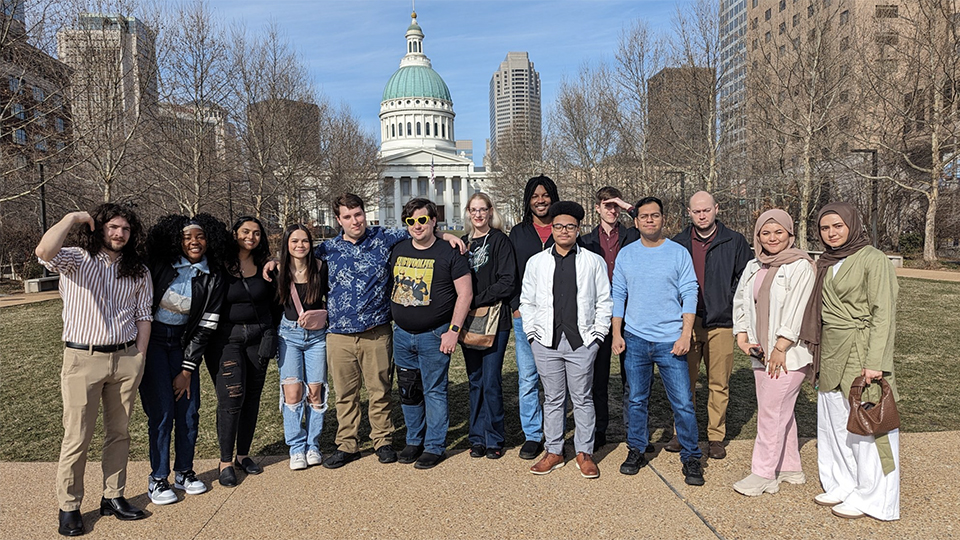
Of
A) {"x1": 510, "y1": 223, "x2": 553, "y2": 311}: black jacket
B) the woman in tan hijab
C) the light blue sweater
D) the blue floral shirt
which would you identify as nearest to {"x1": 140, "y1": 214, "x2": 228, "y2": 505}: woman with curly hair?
the blue floral shirt

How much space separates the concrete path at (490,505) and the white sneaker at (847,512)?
41 millimetres

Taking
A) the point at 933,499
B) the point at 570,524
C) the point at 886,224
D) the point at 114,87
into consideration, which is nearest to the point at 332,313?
the point at 570,524

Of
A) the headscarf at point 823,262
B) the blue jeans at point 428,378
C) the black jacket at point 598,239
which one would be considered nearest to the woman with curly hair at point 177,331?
the blue jeans at point 428,378

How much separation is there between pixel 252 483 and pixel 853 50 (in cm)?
2890

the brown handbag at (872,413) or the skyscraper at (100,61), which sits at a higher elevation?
the skyscraper at (100,61)

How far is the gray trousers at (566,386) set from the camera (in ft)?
14.2

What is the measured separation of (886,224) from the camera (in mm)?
27812

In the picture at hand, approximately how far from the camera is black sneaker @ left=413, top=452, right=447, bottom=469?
15.0 feet

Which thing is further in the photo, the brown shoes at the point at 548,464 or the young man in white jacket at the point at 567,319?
the brown shoes at the point at 548,464

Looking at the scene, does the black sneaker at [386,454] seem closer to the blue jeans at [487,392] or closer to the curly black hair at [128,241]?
the blue jeans at [487,392]

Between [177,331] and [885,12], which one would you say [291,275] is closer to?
[177,331]

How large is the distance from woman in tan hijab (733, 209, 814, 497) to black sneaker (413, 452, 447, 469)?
225cm

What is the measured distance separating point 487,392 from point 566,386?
67 centimetres

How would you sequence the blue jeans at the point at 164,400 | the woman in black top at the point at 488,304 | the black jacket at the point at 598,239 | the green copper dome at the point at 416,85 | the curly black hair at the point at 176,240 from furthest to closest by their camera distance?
1. the green copper dome at the point at 416,85
2. the black jacket at the point at 598,239
3. the woman in black top at the point at 488,304
4. the curly black hair at the point at 176,240
5. the blue jeans at the point at 164,400
